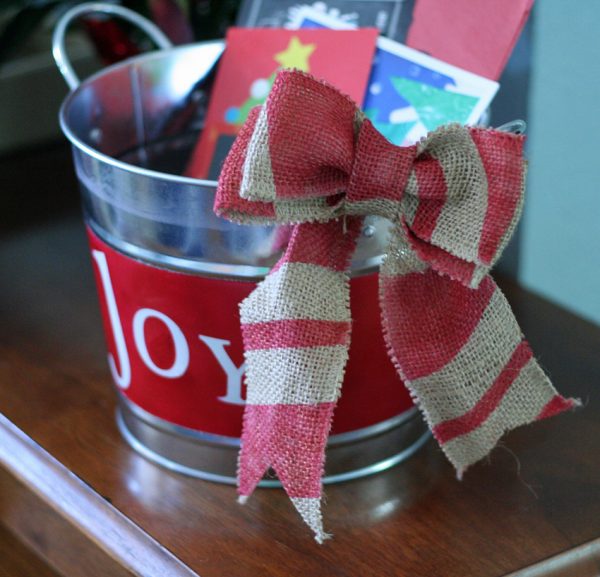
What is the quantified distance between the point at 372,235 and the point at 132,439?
0.17m

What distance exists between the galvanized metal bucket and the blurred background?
0.47ft

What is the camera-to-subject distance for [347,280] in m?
0.34

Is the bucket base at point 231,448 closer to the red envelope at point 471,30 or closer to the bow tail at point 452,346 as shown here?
the bow tail at point 452,346

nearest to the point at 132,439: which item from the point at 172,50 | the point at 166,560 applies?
the point at 166,560

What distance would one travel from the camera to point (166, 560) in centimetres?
37

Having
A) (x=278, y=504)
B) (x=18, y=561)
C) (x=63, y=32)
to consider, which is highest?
(x=63, y=32)

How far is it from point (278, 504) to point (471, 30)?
0.24 meters

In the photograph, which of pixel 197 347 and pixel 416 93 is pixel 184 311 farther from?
pixel 416 93

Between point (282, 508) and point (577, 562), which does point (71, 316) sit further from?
point (577, 562)

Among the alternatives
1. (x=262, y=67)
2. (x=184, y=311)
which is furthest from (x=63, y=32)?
(x=184, y=311)

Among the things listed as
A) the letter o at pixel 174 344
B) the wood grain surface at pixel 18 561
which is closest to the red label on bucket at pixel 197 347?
the letter o at pixel 174 344

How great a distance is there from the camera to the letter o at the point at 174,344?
1.25ft

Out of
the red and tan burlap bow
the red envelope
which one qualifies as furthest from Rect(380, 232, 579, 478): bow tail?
the red envelope

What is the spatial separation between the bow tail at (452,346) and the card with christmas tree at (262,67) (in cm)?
17
